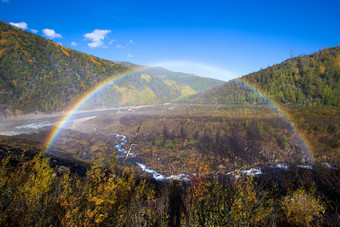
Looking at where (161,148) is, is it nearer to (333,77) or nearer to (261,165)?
(261,165)

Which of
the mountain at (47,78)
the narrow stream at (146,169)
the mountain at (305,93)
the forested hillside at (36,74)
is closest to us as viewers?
the narrow stream at (146,169)

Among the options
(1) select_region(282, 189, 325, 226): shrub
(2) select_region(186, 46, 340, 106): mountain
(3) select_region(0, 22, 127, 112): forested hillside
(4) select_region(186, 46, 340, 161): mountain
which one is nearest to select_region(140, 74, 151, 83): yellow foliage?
(3) select_region(0, 22, 127, 112): forested hillside

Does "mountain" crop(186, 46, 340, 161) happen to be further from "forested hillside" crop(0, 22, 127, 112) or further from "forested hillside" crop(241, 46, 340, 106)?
"forested hillside" crop(0, 22, 127, 112)

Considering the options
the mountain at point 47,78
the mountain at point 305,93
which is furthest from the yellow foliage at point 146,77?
the mountain at point 305,93

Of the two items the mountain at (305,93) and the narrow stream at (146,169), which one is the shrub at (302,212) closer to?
the narrow stream at (146,169)

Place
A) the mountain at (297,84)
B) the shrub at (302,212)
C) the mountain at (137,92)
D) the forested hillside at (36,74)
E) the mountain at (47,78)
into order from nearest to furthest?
the shrub at (302,212), the mountain at (297,84), the forested hillside at (36,74), the mountain at (47,78), the mountain at (137,92)

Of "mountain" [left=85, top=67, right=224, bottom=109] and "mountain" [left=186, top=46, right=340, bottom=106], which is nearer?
"mountain" [left=186, top=46, right=340, bottom=106]

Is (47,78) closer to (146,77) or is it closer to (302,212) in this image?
(146,77)
